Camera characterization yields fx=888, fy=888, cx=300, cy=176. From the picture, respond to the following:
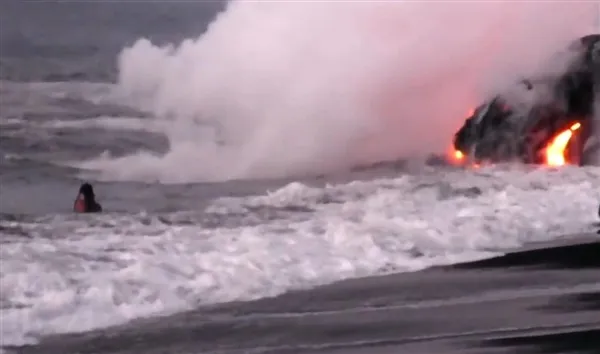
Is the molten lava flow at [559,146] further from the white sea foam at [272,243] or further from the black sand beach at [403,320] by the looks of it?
the black sand beach at [403,320]

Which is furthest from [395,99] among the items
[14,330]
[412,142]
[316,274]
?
[14,330]

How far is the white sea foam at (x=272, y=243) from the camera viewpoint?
1.56m

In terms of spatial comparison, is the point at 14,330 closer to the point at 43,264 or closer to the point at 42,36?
the point at 43,264

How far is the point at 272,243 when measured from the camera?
73.3 inches

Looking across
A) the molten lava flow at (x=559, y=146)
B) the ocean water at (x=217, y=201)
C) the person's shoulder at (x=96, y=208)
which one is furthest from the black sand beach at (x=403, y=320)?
the molten lava flow at (x=559, y=146)

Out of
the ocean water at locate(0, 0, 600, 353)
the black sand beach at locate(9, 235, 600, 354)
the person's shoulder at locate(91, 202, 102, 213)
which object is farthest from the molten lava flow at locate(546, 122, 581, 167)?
the person's shoulder at locate(91, 202, 102, 213)

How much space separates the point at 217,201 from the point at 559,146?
1.10 m

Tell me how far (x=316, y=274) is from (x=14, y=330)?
1.92 feet

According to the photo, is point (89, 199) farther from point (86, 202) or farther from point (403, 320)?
point (403, 320)

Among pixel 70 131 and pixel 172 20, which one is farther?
pixel 172 20

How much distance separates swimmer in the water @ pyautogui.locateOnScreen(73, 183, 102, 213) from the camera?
2.06 metres

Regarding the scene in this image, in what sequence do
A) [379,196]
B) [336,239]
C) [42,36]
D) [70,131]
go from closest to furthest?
1. [336,239]
2. [379,196]
3. [70,131]
4. [42,36]

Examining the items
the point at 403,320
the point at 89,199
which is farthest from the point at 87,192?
the point at 403,320

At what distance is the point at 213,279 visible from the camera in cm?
168
